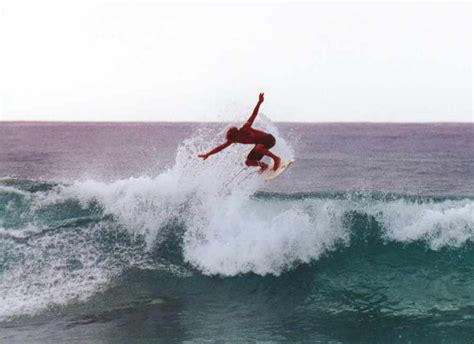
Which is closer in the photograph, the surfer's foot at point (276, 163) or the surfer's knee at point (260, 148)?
the surfer's knee at point (260, 148)

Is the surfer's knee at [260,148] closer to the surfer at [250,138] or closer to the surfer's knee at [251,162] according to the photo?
the surfer at [250,138]

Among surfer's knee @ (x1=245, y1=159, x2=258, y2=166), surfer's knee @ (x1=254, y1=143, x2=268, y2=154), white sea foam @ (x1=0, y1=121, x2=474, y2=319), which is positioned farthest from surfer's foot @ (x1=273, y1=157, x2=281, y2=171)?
white sea foam @ (x1=0, y1=121, x2=474, y2=319)

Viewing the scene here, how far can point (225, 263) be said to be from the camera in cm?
1038

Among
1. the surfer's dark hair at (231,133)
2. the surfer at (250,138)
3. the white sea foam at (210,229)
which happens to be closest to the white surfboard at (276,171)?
the surfer at (250,138)

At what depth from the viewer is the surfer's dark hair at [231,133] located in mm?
8000

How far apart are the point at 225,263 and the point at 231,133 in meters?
3.44

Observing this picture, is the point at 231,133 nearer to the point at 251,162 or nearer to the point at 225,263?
the point at 251,162

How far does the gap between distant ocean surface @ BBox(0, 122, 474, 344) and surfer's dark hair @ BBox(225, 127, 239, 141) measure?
306cm

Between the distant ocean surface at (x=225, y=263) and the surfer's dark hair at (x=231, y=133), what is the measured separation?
3.06 metres

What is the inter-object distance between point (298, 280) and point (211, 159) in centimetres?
360

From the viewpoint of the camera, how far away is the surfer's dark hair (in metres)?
8.00

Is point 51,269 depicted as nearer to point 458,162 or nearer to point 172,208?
point 172,208

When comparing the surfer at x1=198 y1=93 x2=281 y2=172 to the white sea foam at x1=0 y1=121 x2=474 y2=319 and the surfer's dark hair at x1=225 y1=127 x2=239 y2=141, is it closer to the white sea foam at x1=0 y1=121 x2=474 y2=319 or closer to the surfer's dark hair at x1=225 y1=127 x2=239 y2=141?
the surfer's dark hair at x1=225 y1=127 x2=239 y2=141

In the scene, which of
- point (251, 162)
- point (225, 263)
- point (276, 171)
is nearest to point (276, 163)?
point (276, 171)
